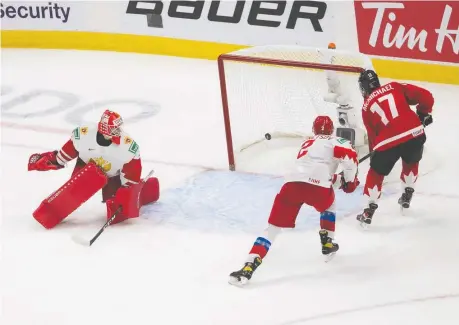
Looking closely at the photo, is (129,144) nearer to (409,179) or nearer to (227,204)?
(227,204)

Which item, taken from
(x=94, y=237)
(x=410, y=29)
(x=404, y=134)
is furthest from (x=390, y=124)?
(x=410, y=29)

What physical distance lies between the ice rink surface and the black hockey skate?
7 centimetres

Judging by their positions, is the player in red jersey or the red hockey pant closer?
the red hockey pant

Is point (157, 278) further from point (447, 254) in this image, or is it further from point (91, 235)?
point (447, 254)

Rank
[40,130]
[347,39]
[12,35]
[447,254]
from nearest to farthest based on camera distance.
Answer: [447,254]
[40,130]
[347,39]
[12,35]

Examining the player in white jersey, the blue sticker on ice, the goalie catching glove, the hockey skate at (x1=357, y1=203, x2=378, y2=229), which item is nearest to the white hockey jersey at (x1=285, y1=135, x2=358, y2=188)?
the player in white jersey

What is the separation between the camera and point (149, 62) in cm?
705

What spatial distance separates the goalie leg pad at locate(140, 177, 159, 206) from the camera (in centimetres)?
414

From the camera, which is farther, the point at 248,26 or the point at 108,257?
the point at 248,26

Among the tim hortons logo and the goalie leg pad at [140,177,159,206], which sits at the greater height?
the tim hortons logo

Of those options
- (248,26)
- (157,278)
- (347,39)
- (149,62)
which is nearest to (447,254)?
(157,278)

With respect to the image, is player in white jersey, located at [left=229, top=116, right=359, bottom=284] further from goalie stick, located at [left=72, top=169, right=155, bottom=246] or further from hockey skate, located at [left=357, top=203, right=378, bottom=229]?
goalie stick, located at [left=72, top=169, right=155, bottom=246]

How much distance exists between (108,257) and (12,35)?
467 centimetres

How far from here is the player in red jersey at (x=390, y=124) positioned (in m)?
3.67
